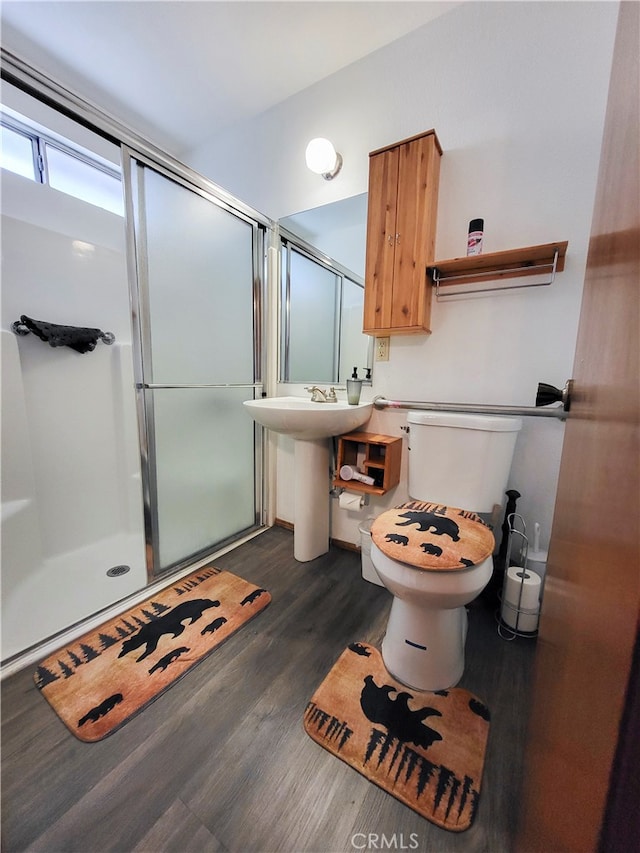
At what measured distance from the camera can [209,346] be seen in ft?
5.29

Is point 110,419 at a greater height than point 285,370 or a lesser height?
lesser

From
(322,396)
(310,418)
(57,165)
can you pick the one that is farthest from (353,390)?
(57,165)

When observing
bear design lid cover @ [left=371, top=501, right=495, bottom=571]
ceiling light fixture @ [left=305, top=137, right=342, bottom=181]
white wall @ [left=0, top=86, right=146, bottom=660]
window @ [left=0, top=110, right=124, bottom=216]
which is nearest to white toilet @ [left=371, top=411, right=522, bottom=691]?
bear design lid cover @ [left=371, top=501, right=495, bottom=571]

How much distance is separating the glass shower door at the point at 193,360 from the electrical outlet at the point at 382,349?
0.73 m

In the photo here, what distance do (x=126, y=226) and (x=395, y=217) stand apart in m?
1.11

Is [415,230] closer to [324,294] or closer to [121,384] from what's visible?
[324,294]

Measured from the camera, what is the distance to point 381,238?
1378 millimetres

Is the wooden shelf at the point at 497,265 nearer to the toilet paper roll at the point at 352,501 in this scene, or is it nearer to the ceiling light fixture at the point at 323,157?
the ceiling light fixture at the point at 323,157

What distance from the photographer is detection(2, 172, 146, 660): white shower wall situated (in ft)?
4.38

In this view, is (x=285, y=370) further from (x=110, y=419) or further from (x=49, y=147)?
(x=49, y=147)

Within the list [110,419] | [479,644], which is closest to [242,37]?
[110,419]

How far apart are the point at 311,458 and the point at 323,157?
4.83ft

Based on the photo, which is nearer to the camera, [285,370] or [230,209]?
[230,209]

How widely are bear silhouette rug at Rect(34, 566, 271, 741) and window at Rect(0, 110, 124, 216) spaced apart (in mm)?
1940
